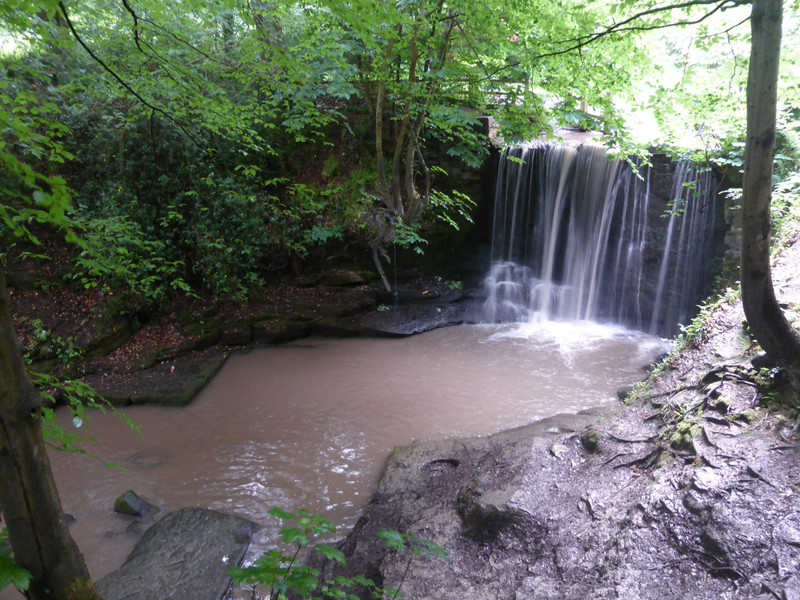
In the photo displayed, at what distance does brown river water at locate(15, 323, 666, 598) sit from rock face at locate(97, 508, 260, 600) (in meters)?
0.23

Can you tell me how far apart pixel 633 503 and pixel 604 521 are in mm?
240

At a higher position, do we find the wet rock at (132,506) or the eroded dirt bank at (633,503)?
the eroded dirt bank at (633,503)

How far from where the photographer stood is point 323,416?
20.8 feet


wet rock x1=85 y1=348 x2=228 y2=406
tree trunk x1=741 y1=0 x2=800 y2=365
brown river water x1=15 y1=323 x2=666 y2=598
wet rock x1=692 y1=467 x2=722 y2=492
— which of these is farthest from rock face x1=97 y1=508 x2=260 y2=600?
tree trunk x1=741 y1=0 x2=800 y2=365

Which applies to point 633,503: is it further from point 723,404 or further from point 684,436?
point 723,404

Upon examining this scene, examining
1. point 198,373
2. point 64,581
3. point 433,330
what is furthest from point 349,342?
point 64,581

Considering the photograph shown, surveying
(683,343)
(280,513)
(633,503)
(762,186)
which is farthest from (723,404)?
(280,513)

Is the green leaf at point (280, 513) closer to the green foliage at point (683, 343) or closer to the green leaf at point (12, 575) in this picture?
the green leaf at point (12, 575)

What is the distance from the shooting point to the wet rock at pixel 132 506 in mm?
4668

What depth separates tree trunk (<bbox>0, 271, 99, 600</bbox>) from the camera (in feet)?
5.64

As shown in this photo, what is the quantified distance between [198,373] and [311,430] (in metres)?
2.39

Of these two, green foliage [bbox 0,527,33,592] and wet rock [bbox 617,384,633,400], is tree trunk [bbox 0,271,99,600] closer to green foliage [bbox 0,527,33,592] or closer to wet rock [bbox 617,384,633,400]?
green foliage [bbox 0,527,33,592]

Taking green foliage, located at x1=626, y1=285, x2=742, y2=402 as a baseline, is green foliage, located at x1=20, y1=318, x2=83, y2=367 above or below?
below

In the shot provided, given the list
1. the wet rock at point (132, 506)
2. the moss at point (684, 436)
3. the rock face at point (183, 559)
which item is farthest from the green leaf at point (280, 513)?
the wet rock at point (132, 506)
